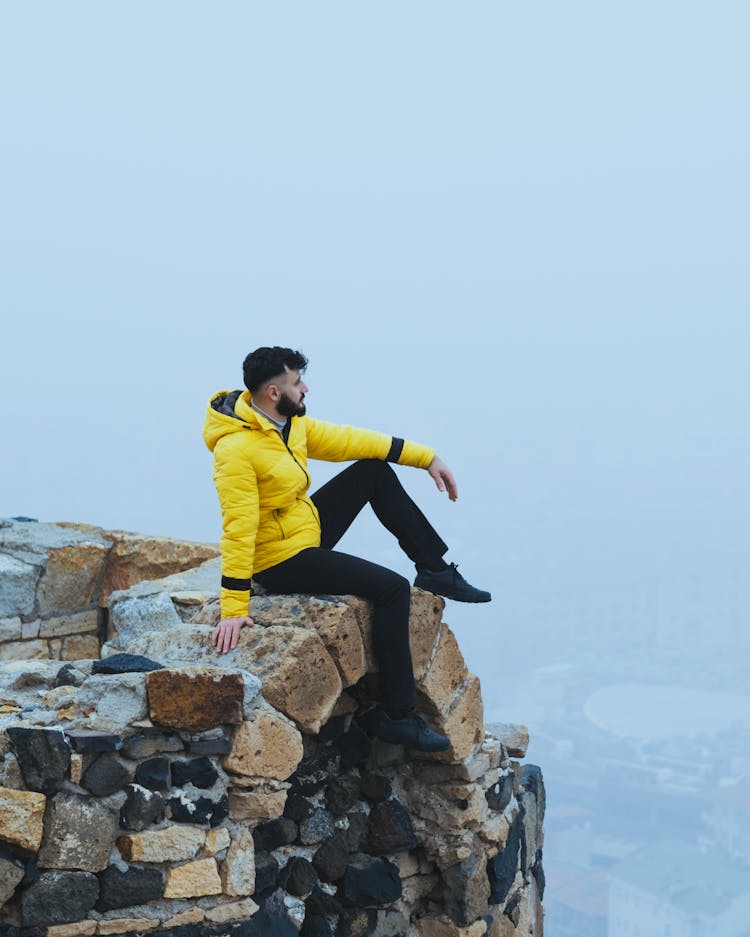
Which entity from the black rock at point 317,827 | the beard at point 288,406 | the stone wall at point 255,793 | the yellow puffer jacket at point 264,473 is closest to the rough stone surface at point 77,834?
the stone wall at point 255,793

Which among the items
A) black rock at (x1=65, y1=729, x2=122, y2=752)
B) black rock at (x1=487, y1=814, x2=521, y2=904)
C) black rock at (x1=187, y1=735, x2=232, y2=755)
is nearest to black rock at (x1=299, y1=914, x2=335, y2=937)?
black rock at (x1=487, y1=814, x2=521, y2=904)

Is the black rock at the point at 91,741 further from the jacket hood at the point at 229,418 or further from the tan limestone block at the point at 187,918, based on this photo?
the jacket hood at the point at 229,418

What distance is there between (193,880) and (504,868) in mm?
2343

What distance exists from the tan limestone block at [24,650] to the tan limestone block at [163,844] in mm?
3512

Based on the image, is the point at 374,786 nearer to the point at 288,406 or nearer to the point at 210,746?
the point at 210,746

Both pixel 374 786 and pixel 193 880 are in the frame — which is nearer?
pixel 193 880

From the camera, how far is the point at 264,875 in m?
5.44

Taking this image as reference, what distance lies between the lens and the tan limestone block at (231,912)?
16.1ft

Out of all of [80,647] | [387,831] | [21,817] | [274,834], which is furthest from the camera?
[80,647]

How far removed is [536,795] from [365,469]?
289 cm

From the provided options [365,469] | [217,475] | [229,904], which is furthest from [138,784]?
[365,469]

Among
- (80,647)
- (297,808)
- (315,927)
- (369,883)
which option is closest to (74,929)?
(297,808)

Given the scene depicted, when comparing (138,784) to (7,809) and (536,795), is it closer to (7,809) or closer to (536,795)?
(7,809)

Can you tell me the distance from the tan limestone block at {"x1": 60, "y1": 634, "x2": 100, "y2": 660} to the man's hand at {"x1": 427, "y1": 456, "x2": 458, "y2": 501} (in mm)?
3503
